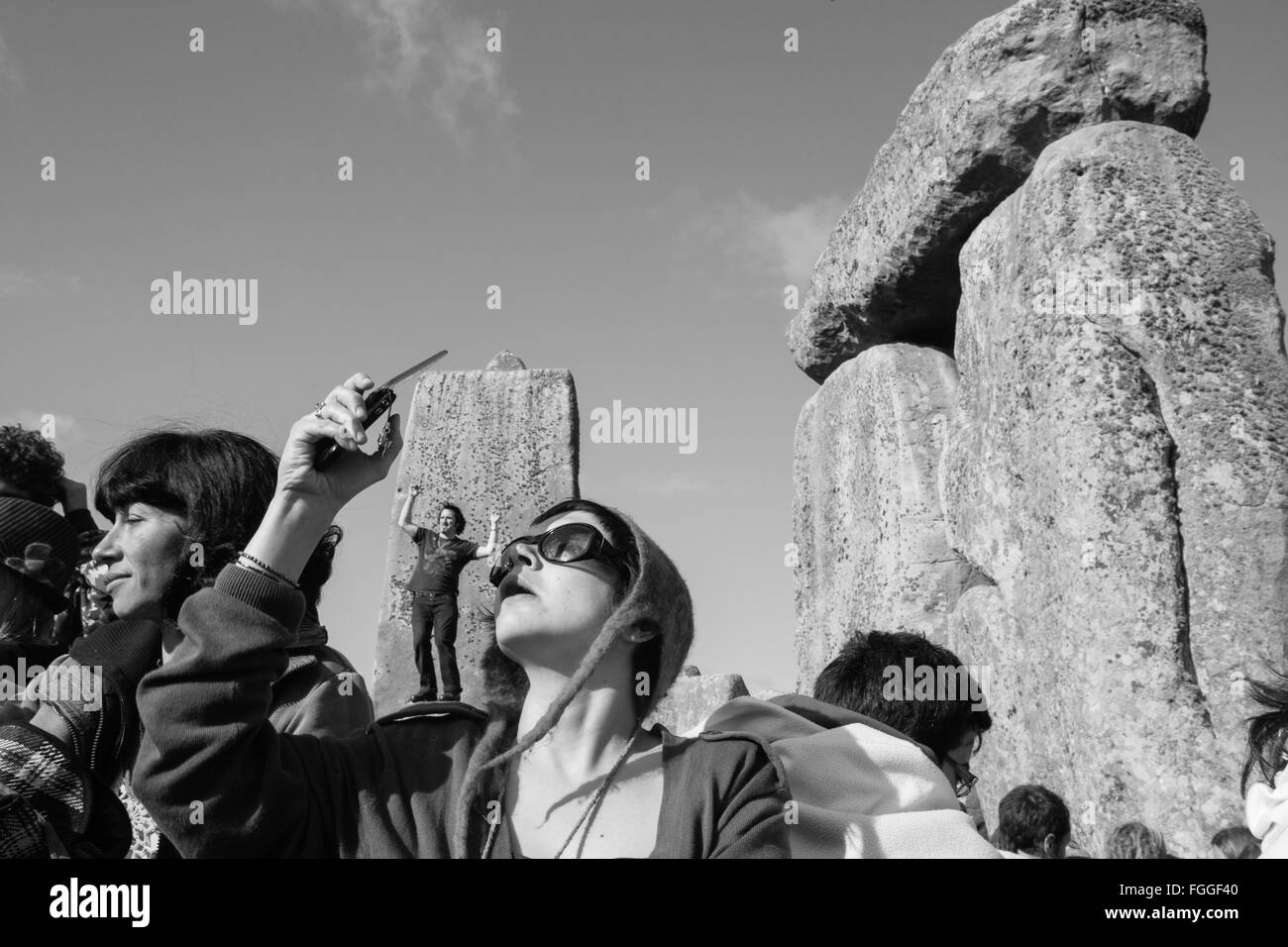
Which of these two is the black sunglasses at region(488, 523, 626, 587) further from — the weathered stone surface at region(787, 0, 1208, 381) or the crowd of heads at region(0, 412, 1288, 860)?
the weathered stone surface at region(787, 0, 1208, 381)

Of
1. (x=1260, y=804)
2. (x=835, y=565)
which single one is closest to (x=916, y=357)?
(x=835, y=565)

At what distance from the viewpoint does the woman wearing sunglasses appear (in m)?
1.59

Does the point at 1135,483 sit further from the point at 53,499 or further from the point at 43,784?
the point at 43,784

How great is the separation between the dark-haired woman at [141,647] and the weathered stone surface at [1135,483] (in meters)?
3.40

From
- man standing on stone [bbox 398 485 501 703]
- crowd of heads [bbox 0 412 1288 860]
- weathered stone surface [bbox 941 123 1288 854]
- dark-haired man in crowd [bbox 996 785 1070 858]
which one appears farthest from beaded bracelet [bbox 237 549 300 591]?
man standing on stone [bbox 398 485 501 703]

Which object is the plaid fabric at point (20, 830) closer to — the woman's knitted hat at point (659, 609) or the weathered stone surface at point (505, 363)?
the woman's knitted hat at point (659, 609)

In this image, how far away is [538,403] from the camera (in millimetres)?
8547

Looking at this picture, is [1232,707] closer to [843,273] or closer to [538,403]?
[843,273]

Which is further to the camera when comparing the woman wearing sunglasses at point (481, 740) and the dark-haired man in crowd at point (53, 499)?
the dark-haired man in crowd at point (53, 499)

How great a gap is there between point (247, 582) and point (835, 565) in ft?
22.0

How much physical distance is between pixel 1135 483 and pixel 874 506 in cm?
280

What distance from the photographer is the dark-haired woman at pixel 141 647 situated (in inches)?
68.2

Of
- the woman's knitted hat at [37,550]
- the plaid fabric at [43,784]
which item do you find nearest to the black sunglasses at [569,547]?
the plaid fabric at [43,784]

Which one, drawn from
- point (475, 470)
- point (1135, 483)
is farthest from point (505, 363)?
point (1135, 483)
